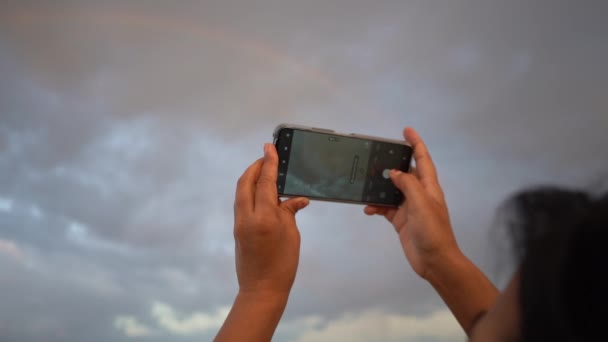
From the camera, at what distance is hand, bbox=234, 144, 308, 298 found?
203 centimetres

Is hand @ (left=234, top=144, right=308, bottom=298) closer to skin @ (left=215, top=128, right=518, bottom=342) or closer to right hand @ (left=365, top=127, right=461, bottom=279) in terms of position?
skin @ (left=215, top=128, right=518, bottom=342)

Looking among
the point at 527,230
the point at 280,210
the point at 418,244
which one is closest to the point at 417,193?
the point at 418,244

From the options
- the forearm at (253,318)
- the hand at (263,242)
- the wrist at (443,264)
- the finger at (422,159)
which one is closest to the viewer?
the forearm at (253,318)

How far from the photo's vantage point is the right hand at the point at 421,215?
2301mm

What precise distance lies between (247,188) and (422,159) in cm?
123

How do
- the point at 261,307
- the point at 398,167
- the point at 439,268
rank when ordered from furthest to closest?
the point at 398,167
the point at 439,268
the point at 261,307

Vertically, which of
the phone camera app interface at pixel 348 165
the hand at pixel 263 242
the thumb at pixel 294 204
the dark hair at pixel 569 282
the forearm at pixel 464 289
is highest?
the phone camera app interface at pixel 348 165

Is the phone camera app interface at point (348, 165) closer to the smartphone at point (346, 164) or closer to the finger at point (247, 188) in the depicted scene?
the smartphone at point (346, 164)

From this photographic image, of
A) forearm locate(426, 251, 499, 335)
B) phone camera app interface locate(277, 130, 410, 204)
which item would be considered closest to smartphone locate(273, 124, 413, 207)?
phone camera app interface locate(277, 130, 410, 204)

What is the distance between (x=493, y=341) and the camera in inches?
38.3

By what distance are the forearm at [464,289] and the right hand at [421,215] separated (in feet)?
0.26

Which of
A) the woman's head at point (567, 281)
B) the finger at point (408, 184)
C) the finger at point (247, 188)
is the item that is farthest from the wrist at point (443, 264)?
the woman's head at point (567, 281)

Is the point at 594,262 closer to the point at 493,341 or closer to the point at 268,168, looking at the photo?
the point at 493,341

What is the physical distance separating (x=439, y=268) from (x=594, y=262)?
1.39 meters
